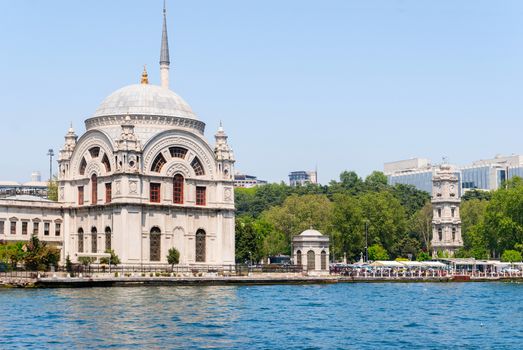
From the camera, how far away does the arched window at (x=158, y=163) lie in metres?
91.2

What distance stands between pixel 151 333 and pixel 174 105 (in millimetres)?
A: 56688

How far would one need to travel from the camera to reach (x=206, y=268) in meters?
91.4

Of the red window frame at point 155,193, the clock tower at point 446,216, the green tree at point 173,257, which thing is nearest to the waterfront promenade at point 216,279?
the green tree at point 173,257

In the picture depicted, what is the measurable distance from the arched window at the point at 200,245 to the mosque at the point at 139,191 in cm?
10

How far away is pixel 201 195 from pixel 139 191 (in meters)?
7.84

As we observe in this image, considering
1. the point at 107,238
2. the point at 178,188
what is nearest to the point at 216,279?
the point at 107,238

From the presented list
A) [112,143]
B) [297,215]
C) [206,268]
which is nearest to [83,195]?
[112,143]

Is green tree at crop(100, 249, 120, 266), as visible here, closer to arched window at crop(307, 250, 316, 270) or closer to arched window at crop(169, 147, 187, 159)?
arched window at crop(169, 147, 187, 159)

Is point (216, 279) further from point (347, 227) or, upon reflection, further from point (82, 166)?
point (347, 227)

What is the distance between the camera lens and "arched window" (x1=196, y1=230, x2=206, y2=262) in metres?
94.0

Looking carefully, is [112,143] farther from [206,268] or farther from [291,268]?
[291,268]

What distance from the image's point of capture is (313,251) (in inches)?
3652

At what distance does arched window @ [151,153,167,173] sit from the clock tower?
161 feet

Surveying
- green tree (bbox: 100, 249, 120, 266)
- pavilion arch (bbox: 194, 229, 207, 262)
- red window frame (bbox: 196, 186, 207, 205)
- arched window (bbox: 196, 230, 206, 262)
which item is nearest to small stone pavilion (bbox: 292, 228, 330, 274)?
pavilion arch (bbox: 194, 229, 207, 262)
